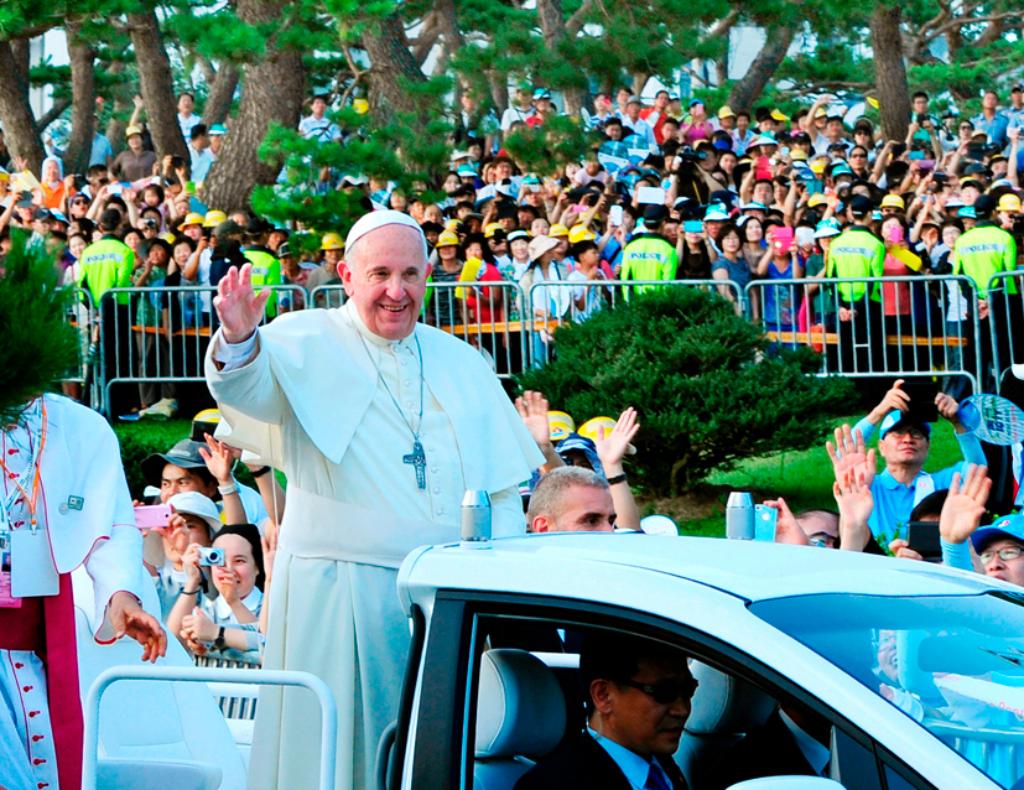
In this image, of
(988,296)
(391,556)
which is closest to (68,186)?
(988,296)

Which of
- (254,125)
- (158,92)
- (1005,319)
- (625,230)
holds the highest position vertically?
(158,92)

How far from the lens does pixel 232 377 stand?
452 cm

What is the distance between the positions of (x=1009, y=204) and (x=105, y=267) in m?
7.96

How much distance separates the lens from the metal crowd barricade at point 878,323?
12969 millimetres

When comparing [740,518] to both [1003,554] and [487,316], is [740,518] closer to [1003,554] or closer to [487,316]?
[1003,554]

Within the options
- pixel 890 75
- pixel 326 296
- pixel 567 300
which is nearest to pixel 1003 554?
pixel 567 300

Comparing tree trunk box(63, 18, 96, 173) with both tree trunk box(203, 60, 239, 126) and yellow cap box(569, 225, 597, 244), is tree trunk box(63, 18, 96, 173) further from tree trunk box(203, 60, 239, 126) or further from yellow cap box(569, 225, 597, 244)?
yellow cap box(569, 225, 597, 244)

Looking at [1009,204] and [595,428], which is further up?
[1009,204]

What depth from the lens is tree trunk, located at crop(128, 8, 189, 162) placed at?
20438 mm

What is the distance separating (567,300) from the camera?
13.6 meters

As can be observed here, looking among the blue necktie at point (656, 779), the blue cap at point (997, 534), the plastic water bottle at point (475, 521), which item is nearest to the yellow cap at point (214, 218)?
the blue cap at point (997, 534)

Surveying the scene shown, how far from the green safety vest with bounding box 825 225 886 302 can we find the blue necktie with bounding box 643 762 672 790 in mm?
10409

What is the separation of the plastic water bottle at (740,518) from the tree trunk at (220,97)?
20233 mm

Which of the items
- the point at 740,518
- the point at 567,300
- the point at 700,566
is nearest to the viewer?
the point at 700,566
